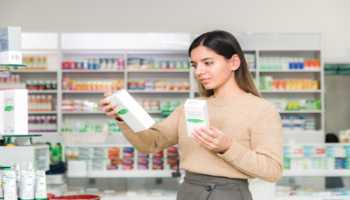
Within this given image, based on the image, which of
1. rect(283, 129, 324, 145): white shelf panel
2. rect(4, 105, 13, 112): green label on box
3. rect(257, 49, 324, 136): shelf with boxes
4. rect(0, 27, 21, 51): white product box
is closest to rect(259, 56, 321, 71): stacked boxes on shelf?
rect(257, 49, 324, 136): shelf with boxes

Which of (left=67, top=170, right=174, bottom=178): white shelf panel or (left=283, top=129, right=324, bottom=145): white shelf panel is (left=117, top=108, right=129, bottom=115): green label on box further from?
(left=283, top=129, right=324, bottom=145): white shelf panel

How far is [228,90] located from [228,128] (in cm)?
16

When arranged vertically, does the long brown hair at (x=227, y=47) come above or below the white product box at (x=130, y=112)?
above

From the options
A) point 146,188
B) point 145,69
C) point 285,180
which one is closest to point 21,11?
point 145,69

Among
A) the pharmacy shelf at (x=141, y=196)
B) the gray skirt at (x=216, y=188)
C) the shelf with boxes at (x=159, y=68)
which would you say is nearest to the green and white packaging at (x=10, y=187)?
the gray skirt at (x=216, y=188)

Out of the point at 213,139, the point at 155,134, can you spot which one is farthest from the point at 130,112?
the point at 213,139

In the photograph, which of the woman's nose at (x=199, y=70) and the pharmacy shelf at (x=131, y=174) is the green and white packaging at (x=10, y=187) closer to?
the woman's nose at (x=199, y=70)

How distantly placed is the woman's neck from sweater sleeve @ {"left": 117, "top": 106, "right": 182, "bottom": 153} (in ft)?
0.59

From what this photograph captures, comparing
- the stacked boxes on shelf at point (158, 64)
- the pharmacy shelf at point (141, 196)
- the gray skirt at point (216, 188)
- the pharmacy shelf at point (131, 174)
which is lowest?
the pharmacy shelf at point (141, 196)

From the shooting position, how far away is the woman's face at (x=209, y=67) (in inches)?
82.7

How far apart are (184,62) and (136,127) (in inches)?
248

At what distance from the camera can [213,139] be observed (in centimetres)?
192

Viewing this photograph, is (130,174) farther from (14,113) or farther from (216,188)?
(216,188)

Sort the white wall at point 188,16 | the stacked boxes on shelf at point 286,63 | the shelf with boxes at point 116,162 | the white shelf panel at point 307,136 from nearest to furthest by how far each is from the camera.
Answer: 1. the shelf with boxes at point 116,162
2. the white shelf panel at point 307,136
3. the stacked boxes on shelf at point 286,63
4. the white wall at point 188,16
